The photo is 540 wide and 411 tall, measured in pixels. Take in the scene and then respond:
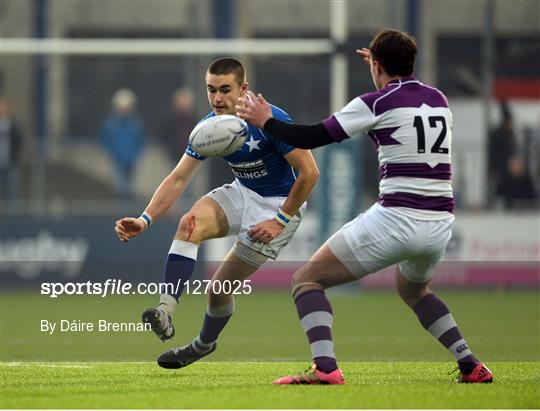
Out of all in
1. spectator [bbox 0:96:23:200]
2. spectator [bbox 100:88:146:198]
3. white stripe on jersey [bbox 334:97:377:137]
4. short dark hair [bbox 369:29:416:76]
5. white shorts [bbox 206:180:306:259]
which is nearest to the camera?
white stripe on jersey [bbox 334:97:377:137]

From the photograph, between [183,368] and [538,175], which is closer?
[183,368]

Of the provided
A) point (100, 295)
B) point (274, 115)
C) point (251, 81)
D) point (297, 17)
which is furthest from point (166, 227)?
point (274, 115)

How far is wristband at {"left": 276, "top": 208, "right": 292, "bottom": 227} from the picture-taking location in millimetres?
8461

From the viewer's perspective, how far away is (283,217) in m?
8.48

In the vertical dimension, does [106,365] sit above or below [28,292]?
above

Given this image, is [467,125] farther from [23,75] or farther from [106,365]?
[106,365]

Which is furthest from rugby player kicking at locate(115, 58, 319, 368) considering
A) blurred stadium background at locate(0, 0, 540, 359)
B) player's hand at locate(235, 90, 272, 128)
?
blurred stadium background at locate(0, 0, 540, 359)

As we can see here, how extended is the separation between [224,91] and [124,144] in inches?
465

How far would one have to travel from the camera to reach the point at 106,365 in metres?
9.67

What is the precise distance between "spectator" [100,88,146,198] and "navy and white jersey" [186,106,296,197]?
11.3 meters

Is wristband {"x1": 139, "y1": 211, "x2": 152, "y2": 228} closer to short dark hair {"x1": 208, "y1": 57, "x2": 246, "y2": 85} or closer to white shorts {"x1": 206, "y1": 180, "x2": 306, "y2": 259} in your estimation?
white shorts {"x1": 206, "y1": 180, "x2": 306, "y2": 259}

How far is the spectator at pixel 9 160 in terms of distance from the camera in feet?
65.5

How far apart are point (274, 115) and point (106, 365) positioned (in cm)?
239

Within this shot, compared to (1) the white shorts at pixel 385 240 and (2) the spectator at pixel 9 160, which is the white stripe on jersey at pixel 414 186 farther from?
(2) the spectator at pixel 9 160
